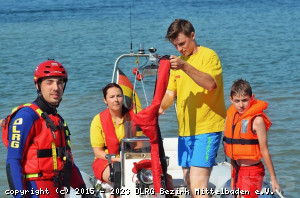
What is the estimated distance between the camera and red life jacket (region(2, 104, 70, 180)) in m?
3.15

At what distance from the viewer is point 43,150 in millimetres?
3160

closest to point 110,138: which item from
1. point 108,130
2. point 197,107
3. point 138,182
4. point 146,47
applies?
point 108,130

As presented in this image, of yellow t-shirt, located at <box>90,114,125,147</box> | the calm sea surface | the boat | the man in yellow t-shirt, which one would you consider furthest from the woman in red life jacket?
the calm sea surface

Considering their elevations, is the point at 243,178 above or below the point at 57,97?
below

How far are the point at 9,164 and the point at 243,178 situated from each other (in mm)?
1655

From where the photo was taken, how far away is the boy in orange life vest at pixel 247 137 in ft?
13.2

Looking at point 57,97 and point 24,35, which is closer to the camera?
point 57,97

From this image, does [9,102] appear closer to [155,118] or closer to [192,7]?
[155,118]

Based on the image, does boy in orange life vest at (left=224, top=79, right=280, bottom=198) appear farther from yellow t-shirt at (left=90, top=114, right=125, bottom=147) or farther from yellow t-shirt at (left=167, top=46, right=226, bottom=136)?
yellow t-shirt at (left=90, top=114, right=125, bottom=147)

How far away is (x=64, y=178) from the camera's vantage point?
10.8 ft

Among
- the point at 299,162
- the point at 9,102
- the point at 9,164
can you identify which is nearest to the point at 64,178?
the point at 9,164

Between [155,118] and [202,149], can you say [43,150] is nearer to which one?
[155,118]

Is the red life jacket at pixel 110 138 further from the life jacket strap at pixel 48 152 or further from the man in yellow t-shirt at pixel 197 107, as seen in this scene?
the life jacket strap at pixel 48 152

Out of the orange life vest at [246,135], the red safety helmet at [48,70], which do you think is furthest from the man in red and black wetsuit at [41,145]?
the orange life vest at [246,135]
